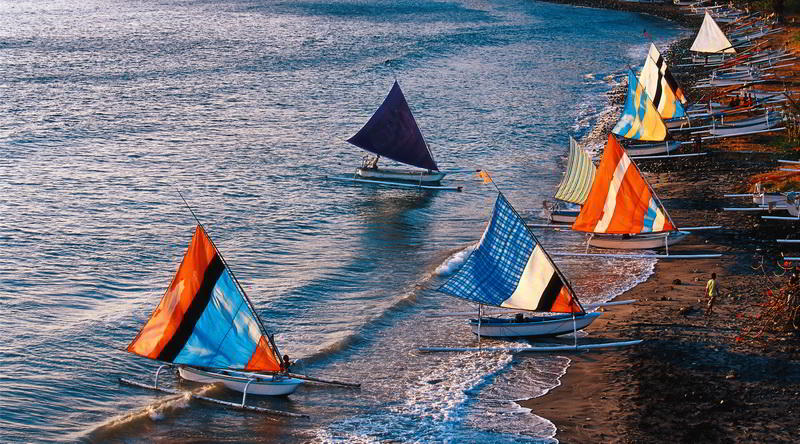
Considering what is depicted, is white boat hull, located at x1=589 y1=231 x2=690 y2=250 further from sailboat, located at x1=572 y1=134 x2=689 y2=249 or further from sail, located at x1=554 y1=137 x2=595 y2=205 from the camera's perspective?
sail, located at x1=554 y1=137 x2=595 y2=205

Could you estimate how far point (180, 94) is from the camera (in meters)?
84.7

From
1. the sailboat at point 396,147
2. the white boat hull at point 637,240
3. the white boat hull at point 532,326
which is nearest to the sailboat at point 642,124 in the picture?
the sailboat at point 396,147

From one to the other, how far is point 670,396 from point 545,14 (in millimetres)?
139292

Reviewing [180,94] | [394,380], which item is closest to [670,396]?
[394,380]

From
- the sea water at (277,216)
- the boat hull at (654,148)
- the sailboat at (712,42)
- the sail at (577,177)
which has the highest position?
the sailboat at (712,42)

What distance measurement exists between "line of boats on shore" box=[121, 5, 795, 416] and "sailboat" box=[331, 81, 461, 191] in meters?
0.07

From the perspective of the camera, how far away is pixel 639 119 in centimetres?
5453

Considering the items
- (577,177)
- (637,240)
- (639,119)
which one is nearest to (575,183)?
(577,177)

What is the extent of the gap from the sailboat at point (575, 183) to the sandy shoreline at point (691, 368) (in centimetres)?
603

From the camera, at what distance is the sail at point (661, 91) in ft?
198

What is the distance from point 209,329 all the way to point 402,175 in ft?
92.9

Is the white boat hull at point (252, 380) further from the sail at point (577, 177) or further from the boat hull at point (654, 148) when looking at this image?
the boat hull at point (654, 148)

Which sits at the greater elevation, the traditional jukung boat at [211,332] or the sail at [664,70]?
the sail at [664,70]

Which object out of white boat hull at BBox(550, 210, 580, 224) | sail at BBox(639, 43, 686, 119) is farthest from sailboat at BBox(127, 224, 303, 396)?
sail at BBox(639, 43, 686, 119)
